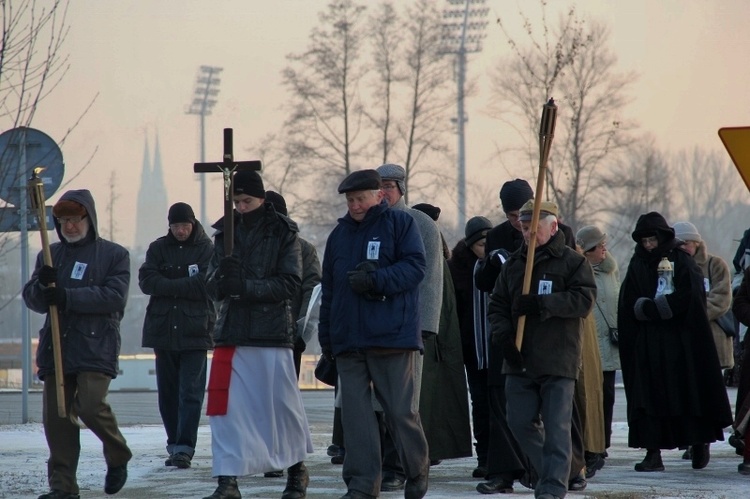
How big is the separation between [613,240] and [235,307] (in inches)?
1068

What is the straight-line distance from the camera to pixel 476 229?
10.4m

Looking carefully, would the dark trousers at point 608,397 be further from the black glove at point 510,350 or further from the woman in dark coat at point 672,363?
the black glove at point 510,350

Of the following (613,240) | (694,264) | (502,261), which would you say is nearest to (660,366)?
(694,264)

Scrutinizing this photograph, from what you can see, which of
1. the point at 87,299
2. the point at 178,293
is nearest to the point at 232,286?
the point at 87,299

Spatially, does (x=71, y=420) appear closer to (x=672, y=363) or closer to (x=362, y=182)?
(x=362, y=182)

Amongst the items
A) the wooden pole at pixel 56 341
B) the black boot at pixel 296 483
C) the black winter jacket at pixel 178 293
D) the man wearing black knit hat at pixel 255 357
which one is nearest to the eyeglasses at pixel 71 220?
the wooden pole at pixel 56 341

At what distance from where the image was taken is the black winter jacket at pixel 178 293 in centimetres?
1138

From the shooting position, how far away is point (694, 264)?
10922mm

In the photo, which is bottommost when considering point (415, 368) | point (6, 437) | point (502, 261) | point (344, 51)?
point (6, 437)

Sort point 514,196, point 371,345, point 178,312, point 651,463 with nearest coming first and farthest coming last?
point 371,345 < point 514,196 < point 651,463 < point 178,312

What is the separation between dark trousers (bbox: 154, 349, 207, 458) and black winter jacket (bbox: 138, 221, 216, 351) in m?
0.12

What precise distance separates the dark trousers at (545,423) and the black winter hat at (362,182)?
1.42m

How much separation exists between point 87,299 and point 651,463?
4516 millimetres

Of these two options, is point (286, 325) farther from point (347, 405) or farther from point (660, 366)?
point (660, 366)
